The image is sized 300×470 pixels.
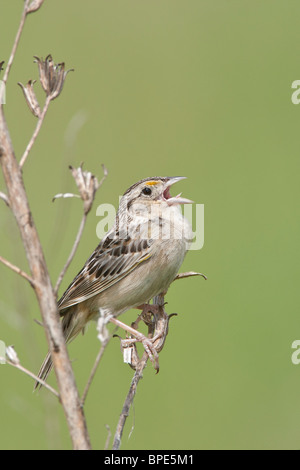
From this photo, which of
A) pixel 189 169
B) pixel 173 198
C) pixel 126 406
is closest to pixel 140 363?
pixel 126 406

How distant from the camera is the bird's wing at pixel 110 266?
4.38 metres

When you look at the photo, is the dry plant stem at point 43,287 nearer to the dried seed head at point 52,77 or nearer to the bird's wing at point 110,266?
the dried seed head at point 52,77

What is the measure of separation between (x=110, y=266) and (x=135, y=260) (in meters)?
0.18

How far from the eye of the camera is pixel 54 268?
7738 mm

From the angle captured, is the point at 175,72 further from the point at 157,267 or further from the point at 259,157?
the point at 157,267

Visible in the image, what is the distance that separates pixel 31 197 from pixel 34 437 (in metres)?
3.81

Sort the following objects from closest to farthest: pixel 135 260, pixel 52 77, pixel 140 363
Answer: pixel 52 77
pixel 140 363
pixel 135 260

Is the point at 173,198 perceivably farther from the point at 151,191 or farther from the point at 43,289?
the point at 43,289

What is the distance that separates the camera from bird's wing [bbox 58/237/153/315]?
4.38m

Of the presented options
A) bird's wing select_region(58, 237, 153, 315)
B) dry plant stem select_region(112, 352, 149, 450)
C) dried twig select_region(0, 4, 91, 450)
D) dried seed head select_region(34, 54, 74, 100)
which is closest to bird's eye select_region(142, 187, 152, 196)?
bird's wing select_region(58, 237, 153, 315)

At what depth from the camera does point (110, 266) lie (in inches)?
177

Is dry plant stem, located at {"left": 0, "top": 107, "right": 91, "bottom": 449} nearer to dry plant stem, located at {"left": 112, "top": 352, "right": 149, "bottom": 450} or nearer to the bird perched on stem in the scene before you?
dry plant stem, located at {"left": 112, "top": 352, "right": 149, "bottom": 450}

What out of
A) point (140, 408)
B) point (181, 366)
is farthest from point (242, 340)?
point (140, 408)

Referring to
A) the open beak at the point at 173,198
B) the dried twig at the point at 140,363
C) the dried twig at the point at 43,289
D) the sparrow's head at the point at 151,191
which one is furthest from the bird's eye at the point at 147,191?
the dried twig at the point at 43,289
